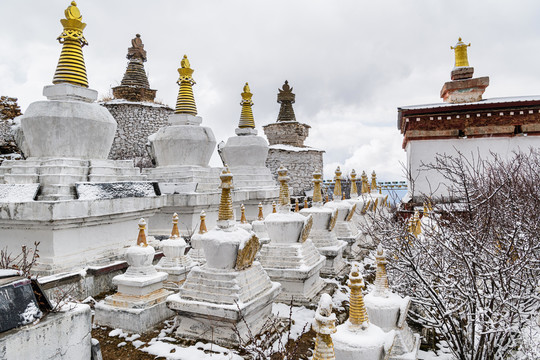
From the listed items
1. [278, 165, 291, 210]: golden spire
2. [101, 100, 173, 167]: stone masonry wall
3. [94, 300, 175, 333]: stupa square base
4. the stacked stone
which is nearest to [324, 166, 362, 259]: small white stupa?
→ [278, 165, 291, 210]: golden spire

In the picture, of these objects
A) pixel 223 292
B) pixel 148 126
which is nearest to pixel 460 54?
pixel 223 292

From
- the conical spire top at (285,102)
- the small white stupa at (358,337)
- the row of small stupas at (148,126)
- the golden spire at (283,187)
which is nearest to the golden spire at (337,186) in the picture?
the golden spire at (283,187)

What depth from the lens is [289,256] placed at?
5.64 metres

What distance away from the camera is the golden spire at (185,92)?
9984 mm

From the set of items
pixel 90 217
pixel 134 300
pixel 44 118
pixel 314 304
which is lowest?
pixel 314 304

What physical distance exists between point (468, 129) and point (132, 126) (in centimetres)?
2316

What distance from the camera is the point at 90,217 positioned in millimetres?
6352

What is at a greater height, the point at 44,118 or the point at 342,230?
the point at 44,118

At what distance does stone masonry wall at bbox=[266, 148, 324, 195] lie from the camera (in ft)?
99.1

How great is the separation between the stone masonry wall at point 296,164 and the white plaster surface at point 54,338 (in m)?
27.3

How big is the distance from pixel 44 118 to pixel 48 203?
78.5 inches

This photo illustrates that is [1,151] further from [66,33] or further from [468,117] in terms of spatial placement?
[468,117]

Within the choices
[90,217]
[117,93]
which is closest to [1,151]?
[117,93]

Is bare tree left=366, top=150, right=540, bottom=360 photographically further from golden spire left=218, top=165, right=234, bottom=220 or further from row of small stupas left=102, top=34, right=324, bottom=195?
row of small stupas left=102, top=34, right=324, bottom=195
